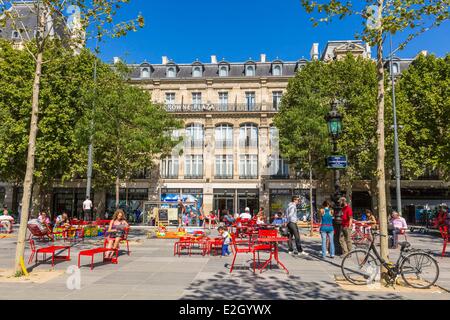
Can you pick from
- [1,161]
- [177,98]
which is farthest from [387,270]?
[177,98]

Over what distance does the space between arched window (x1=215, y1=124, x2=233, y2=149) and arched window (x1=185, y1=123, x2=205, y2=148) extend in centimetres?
164

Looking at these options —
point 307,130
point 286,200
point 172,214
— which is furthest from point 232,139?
point 172,214

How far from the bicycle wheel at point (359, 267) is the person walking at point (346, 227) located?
3115mm

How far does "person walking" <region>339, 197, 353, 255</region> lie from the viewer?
10977mm

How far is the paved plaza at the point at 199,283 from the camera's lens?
6.52 m

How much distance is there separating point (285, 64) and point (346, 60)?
32.8 ft

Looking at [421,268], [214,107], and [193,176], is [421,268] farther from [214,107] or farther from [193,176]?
[214,107]

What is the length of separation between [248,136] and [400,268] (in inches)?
1180

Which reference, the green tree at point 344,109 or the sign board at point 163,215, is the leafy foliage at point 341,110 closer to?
the green tree at point 344,109

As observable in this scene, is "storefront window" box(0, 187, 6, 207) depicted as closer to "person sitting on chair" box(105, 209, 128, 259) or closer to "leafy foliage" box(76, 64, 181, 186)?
"leafy foliage" box(76, 64, 181, 186)

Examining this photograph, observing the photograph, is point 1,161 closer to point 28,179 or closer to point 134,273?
point 28,179

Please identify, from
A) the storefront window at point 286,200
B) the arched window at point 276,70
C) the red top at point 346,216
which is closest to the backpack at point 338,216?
the red top at point 346,216

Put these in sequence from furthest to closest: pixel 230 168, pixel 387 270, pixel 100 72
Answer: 1. pixel 230 168
2. pixel 100 72
3. pixel 387 270
